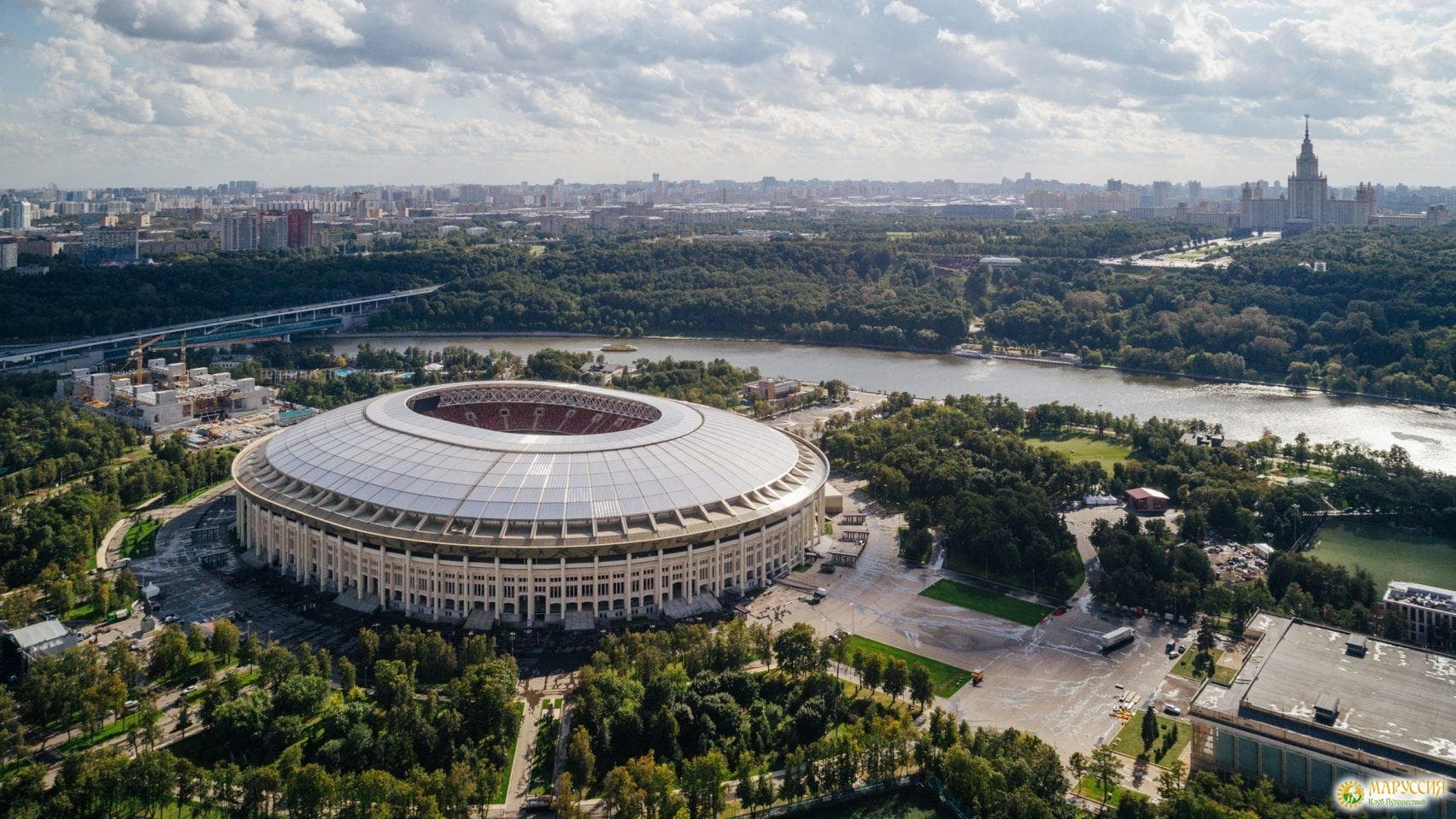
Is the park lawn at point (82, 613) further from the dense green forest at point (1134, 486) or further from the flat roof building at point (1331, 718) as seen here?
the flat roof building at point (1331, 718)

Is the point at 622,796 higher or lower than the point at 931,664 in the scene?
lower

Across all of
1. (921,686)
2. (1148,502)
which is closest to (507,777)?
(921,686)

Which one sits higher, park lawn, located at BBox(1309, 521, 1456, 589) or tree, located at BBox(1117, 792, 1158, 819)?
park lawn, located at BBox(1309, 521, 1456, 589)

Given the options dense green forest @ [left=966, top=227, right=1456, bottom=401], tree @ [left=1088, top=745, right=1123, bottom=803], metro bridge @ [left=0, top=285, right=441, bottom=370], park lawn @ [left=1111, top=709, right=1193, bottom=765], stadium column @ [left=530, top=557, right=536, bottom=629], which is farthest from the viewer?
metro bridge @ [left=0, top=285, right=441, bottom=370]

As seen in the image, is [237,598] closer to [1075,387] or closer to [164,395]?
[164,395]

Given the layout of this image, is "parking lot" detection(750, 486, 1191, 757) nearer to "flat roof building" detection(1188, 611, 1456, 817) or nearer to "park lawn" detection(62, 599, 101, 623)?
"flat roof building" detection(1188, 611, 1456, 817)

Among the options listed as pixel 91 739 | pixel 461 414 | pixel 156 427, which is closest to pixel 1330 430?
pixel 461 414

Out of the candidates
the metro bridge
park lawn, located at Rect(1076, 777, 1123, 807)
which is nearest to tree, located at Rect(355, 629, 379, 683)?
park lawn, located at Rect(1076, 777, 1123, 807)
